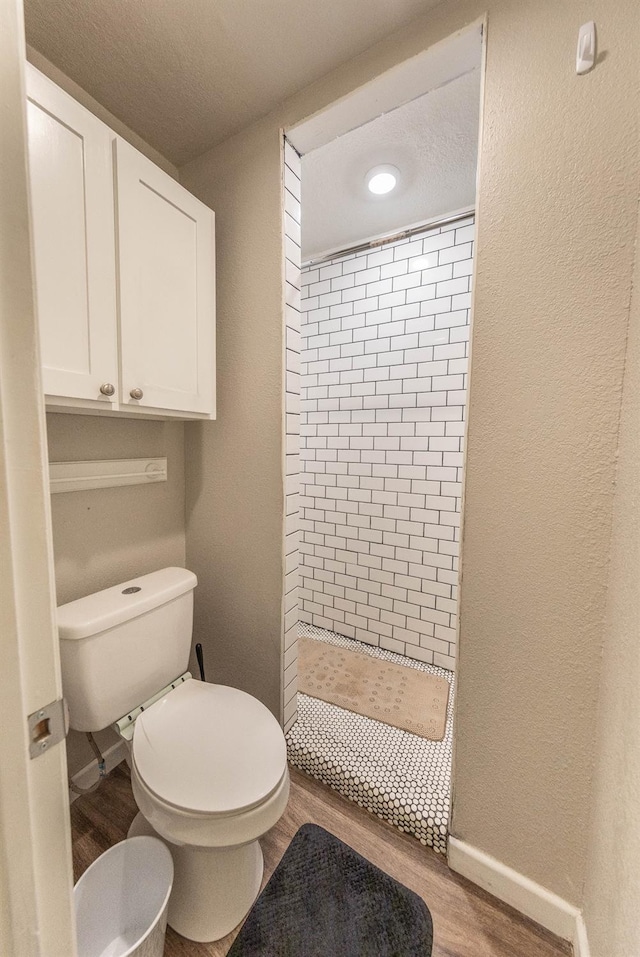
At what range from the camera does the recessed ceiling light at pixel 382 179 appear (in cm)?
154

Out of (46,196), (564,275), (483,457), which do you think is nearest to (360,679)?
(483,457)

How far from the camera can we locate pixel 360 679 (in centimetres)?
189

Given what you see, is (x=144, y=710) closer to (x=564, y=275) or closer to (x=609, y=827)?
(x=609, y=827)

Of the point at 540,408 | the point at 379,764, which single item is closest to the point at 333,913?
the point at 379,764

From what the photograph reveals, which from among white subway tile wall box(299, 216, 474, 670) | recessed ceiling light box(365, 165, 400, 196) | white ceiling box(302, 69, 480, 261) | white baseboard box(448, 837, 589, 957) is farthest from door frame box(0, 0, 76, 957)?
white subway tile wall box(299, 216, 474, 670)

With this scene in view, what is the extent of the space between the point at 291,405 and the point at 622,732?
122 centimetres

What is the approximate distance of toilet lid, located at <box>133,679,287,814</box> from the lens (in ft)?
2.92

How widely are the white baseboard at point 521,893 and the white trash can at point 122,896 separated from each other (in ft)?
2.65

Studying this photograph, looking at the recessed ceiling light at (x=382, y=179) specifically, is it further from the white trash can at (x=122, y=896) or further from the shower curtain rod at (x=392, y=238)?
the white trash can at (x=122, y=896)

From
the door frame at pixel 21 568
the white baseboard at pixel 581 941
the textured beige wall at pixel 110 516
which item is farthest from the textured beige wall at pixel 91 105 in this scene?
the white baseboard at pixel 581 941

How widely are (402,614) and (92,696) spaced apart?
150 cm

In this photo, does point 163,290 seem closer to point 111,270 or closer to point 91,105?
point 111,270

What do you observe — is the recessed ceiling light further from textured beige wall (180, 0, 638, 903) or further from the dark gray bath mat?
the dark gray bath mat

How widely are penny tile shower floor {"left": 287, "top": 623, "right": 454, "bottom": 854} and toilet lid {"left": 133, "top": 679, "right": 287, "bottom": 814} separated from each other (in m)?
0.48
